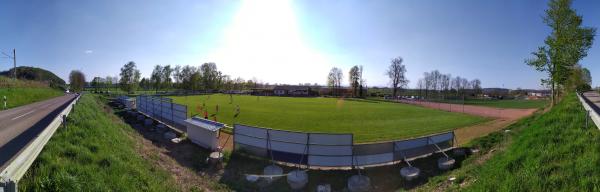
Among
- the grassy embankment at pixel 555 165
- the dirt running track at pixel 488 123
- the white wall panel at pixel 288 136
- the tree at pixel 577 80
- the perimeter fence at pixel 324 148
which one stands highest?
the tree at pixel 577 80

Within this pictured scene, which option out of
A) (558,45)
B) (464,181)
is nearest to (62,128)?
(464,181)

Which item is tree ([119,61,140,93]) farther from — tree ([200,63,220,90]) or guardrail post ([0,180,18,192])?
guardrail post ([0,180,18,192])

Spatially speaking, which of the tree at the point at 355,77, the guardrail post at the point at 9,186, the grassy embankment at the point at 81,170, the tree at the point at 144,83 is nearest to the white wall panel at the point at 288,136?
the grassy embankment at the point at 81,170

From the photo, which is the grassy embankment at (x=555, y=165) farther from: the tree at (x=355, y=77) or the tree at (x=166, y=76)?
the tree at (x=166, y=76)

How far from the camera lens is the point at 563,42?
22203 millimetres

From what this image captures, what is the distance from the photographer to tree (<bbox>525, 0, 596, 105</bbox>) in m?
22.0

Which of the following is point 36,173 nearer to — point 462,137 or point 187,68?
point 462,137

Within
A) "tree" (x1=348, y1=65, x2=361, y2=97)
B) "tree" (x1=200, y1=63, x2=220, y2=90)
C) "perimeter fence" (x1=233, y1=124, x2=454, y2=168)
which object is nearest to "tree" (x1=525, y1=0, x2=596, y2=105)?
"perimeter fence" (x1=233, y1=124, x2=454, y2=168)

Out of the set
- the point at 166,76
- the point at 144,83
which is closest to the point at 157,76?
the point at 166,76

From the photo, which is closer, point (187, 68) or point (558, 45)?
point (558, 45)

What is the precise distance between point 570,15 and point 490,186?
2611 cm

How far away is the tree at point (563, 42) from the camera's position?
2197cm

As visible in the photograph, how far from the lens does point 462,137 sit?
16.9m

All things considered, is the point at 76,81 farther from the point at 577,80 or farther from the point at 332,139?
the point at 577,80
